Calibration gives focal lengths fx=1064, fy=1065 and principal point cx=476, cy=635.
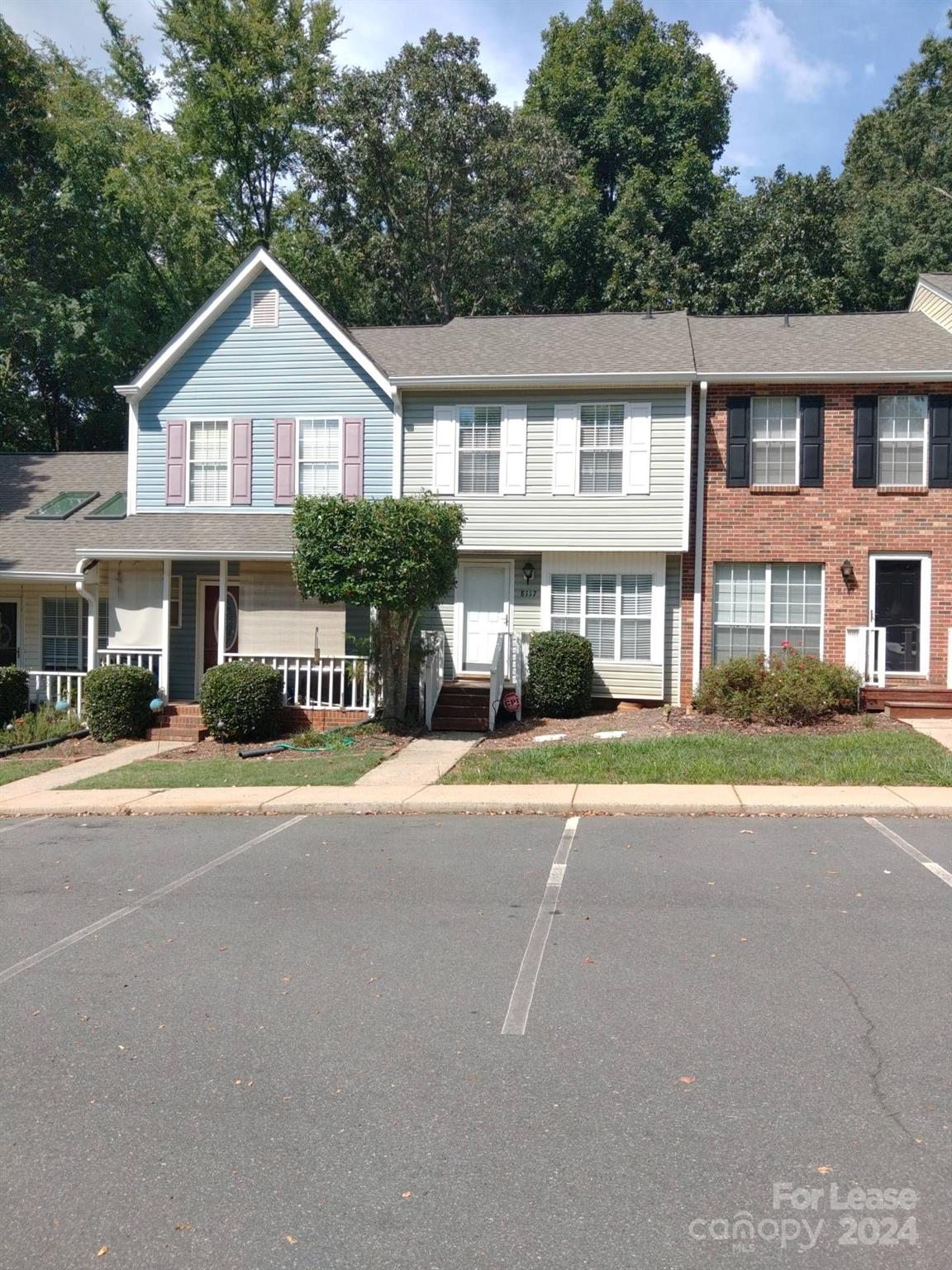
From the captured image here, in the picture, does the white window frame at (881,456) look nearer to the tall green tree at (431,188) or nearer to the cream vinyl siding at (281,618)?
the cream vinyl siding at (281,618)

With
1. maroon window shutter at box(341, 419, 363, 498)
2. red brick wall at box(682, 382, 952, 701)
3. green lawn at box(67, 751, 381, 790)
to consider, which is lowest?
green lawn at box(67, 751, 381, 790)

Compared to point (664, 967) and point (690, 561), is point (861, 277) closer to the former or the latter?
point (690, 561)

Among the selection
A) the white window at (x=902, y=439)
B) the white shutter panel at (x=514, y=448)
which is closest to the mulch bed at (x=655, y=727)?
the white shutter panel at (x=514, y=448)

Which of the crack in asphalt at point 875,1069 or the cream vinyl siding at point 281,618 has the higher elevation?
the cream vinyl siding at point 281,618

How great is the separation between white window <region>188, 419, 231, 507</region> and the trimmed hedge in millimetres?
9671

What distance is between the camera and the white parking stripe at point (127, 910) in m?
6.57

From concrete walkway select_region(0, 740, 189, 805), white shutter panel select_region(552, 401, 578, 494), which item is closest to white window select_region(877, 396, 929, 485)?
white shutter panel select_region(552, 401, 578, 494)

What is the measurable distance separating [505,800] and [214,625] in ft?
34.1

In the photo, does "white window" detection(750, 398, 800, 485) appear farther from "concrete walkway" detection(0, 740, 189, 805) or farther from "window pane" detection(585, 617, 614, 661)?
"concrete walkway" detection(0, 740, 189, 805)

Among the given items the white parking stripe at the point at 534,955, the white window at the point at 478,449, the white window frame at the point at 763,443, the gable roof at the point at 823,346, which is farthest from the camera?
the white window at the point at 478,449

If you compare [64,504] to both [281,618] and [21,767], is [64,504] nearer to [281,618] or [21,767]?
[281,618]

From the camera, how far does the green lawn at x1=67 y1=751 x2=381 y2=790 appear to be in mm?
13383

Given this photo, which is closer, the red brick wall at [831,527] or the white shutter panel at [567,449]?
the red brick wall at [831,527]

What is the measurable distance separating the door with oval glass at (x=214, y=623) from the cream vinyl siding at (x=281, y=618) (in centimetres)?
64
